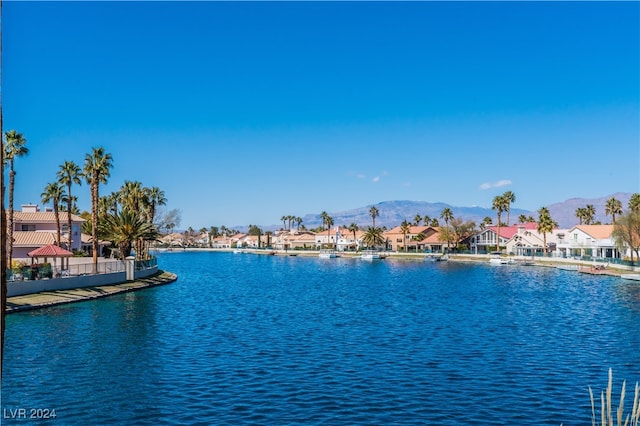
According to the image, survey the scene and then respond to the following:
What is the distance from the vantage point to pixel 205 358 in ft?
109

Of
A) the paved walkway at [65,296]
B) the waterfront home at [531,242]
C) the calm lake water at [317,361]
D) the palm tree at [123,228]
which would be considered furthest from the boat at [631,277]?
the palm tree at [123,228]

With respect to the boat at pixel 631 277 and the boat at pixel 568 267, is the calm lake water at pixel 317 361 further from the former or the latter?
the boat at pixel 568 267

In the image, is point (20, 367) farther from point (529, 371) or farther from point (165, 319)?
point (529, 371)

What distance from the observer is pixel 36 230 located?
104m

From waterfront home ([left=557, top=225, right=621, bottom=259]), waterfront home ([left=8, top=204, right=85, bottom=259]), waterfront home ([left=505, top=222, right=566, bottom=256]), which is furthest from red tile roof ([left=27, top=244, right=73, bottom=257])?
waterfront home ([left=505, top=222, right=566, bottom=256])

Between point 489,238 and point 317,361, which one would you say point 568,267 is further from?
point 317,361

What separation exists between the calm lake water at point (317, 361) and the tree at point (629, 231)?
4633 centimetres

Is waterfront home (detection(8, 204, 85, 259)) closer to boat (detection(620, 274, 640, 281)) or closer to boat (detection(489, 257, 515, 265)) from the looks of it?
boat (detection(620, 274, 640, 281))

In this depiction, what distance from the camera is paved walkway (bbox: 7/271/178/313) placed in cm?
4947

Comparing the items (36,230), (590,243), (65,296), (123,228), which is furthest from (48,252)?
(590,243)

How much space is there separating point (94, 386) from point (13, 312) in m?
26.2

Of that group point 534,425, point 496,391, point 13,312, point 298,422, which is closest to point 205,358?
point 298,422

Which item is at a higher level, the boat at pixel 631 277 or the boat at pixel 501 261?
the boat at pixel 501 261

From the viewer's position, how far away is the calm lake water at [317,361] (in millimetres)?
23438
